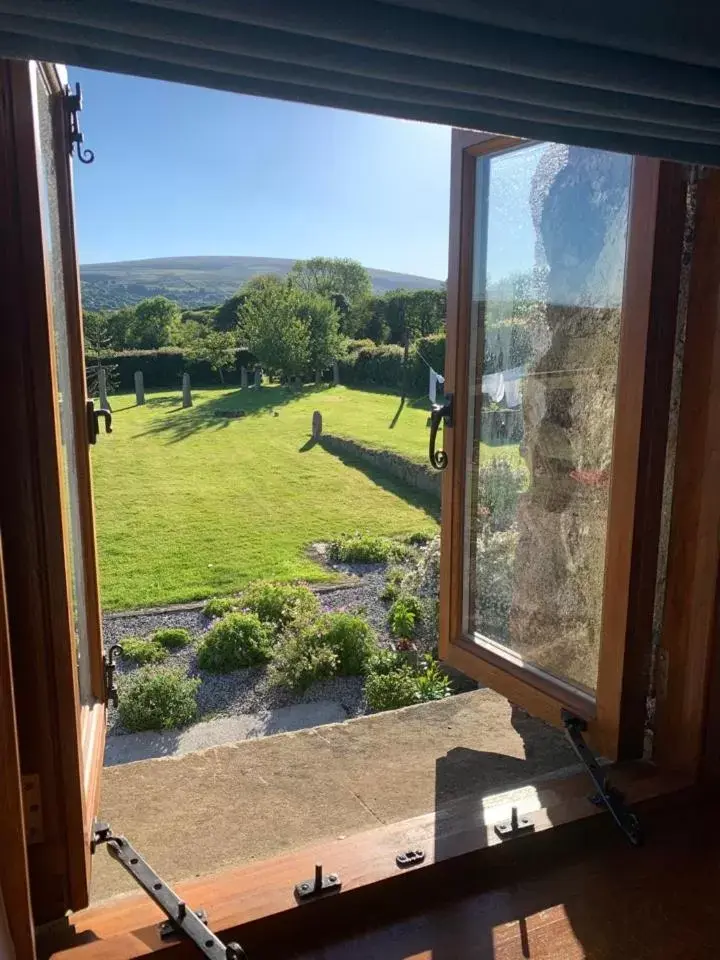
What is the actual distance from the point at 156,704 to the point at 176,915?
292 cm

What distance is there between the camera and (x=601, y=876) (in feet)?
4.81

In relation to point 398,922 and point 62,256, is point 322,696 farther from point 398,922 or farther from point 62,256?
point 62,256

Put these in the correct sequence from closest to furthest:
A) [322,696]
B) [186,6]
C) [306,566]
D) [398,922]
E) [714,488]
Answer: [186,6] < [398,922] < [714,488] < [322,696] < [306,566]

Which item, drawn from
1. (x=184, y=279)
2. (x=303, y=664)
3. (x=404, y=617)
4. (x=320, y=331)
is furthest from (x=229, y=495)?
(x=184, y=279)

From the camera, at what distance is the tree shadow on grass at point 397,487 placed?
9172mm

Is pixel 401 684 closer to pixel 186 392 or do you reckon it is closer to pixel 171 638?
pixel 171 638

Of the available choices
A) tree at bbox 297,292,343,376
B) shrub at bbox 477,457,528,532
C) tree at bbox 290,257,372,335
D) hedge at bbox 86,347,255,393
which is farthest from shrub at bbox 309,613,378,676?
tree at bbox 290,257,372,335

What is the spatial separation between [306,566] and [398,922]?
607 centimetres

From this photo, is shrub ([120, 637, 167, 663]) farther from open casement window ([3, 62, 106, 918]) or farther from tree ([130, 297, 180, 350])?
tree ([130, 297, 180, 350])

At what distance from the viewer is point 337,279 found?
2156 cm

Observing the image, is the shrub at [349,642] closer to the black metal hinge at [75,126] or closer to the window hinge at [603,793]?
the window hinge at [603,793]

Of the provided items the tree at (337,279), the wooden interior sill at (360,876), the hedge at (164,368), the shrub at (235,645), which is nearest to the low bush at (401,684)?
the shrub at (235,645)

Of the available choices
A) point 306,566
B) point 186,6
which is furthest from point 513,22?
point 306,566

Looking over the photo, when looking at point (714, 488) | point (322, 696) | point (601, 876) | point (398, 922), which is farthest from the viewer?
point (322, 696)
